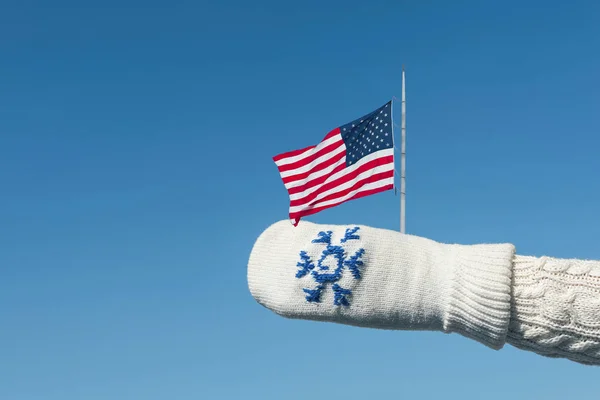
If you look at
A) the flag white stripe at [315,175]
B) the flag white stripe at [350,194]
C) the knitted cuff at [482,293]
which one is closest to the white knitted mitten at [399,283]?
the knitted cuff at [482,293]

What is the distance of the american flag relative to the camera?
7938 mm

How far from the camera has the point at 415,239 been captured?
259 cm

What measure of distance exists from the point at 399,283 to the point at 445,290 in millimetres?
177

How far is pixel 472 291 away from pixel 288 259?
0.71 meters

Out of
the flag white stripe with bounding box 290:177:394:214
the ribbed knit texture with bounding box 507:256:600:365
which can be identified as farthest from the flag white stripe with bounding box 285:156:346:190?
the ribbed knit texture with bounding box 507:256:600:365

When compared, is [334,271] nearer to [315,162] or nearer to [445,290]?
[445,290]

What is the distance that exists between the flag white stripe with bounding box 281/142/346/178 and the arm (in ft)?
18.7

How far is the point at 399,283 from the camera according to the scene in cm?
246

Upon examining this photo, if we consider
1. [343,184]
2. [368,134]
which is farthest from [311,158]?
[368,134]

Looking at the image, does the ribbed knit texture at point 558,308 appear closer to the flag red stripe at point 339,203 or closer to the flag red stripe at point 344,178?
the flag red stripe at point 339,203

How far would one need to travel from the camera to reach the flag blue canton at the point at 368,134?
8867 mm

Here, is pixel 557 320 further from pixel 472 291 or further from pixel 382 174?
pixel 382 174

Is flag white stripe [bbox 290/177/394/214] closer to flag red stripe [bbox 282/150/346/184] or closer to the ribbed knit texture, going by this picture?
flag red stripe [bbox 282/150/346/184]

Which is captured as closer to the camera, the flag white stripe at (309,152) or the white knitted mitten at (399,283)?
the white knitted mitten at (399,283)
